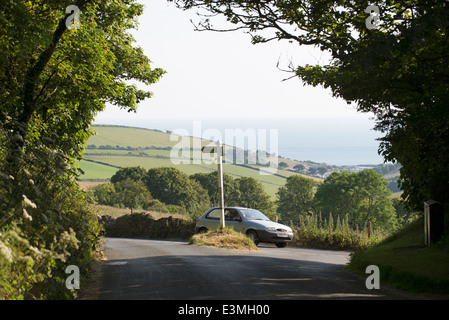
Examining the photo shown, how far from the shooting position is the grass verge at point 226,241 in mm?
19047

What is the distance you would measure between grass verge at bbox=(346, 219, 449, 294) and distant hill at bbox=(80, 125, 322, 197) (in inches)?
3274

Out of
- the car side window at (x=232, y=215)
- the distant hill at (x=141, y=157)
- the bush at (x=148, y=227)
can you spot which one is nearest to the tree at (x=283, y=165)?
the distant hill at (x=141, y=157)

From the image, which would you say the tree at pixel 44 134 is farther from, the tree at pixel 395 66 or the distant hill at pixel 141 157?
the distant hill at pixel 141 157

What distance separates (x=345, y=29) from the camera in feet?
45.5

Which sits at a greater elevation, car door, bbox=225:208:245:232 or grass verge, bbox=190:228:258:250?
car door, bbox=225:208:245:232

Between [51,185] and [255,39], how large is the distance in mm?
7144

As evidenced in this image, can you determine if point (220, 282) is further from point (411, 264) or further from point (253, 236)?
point (253, 236)

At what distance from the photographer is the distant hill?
102000mm

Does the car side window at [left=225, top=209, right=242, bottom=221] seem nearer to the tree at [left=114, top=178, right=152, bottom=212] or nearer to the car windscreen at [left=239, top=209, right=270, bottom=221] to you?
the car windscreen at [left=239, top=209, right=270, bottom=221]

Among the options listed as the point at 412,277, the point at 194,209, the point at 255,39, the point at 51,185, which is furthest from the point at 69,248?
the point at 194,209

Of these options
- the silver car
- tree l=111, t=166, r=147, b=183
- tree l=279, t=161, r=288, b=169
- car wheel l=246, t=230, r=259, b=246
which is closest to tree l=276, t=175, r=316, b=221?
tree l=111, t=166, r=147, b=183

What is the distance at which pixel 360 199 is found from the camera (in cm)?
7156

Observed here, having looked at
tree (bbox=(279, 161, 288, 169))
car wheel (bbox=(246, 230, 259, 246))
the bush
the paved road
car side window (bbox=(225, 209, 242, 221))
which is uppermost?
tree (bbox=(279, 161, 288, 169))

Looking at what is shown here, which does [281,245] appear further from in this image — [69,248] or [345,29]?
[69,248]
